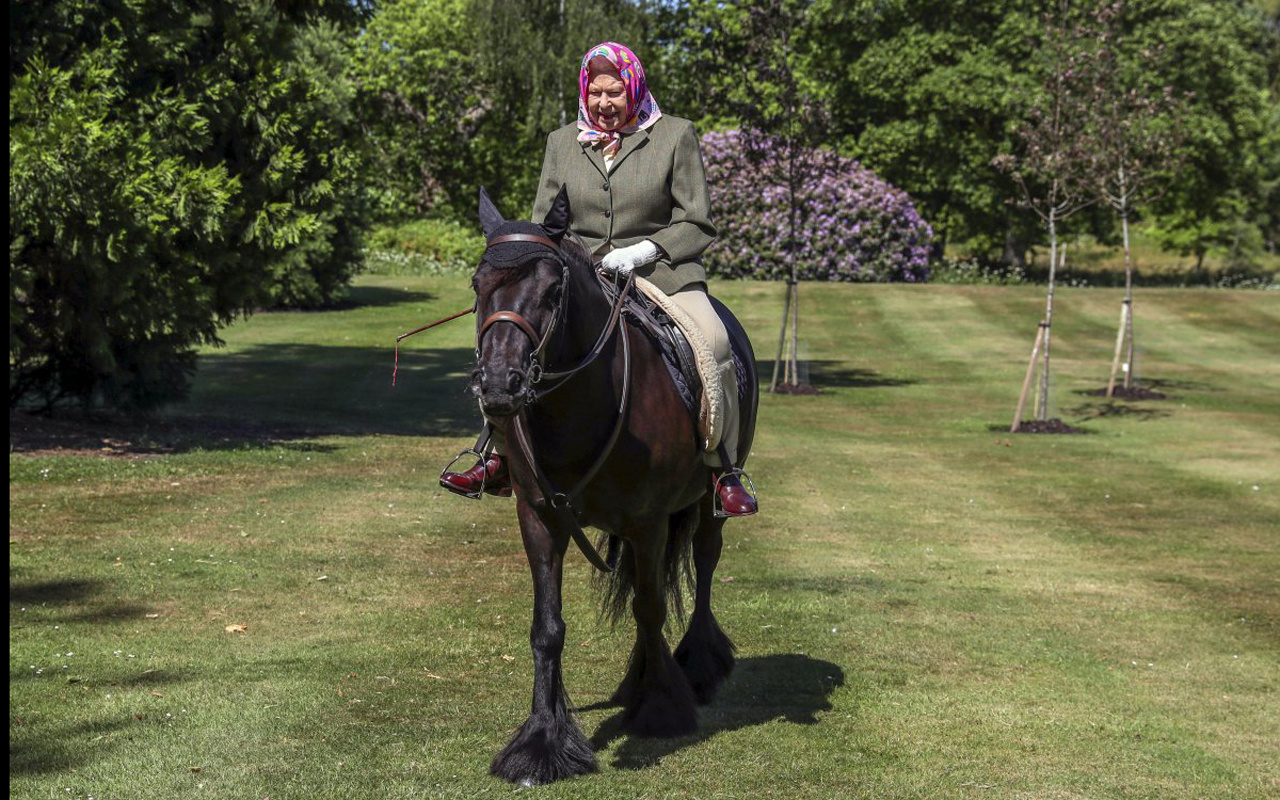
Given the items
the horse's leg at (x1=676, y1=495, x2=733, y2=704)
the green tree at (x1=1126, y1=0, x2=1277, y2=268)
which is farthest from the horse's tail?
the green tree at (x1=1126, y1=0, x2=1277, y2=268)

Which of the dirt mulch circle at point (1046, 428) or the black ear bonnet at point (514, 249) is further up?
the black ear bonnet at point (514, 249)

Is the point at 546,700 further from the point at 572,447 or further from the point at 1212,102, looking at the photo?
the point at 1212,102

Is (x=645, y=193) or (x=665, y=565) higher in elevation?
(x=645, y=193)

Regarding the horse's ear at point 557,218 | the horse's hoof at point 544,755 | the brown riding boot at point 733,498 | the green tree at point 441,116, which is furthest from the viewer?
the green tree at point 441,116

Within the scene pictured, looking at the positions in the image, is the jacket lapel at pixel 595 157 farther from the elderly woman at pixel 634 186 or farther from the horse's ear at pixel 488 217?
the horse's ear at pixel 488 217

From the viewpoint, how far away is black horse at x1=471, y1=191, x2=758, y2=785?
641 cm

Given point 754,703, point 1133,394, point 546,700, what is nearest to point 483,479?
point 546,700

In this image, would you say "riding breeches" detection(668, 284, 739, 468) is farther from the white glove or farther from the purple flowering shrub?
the purple flowering shrub

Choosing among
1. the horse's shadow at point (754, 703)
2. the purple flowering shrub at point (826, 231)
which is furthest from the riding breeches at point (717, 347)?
the purple flowering shrub at point (826, 231)

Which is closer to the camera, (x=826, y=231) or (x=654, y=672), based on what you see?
(x=654, y=672)

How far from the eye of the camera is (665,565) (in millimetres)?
8719

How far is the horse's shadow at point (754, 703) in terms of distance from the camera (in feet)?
25.9

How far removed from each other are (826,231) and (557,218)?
47947 millimetres

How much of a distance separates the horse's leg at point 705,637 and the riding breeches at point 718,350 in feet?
2.66
